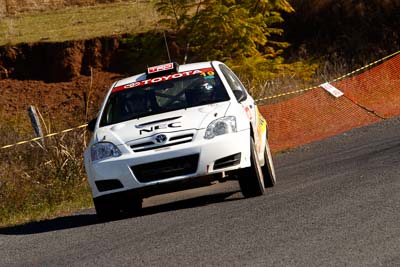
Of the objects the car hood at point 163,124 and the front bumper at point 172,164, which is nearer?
the front bumper at point 172,164

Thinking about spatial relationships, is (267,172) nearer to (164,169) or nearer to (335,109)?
(164,169)

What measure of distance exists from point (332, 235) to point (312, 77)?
24.9 m

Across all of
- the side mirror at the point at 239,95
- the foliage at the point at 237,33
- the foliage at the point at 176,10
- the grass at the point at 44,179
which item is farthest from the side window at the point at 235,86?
the foliage at the point at 176,10

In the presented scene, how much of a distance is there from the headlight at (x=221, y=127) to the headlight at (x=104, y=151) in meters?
0.98

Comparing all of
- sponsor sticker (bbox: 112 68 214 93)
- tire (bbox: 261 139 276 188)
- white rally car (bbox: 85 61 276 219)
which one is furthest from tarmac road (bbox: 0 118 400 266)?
sponsor sticker (bbox: 112 68 214 93)

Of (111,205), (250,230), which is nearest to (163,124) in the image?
(111,205)

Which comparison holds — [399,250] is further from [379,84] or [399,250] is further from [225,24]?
[225,24]

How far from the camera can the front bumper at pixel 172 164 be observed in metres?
12.7

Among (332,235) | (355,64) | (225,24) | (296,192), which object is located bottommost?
(355,64)

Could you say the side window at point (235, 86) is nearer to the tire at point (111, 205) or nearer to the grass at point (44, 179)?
the tire at point (111, 205)

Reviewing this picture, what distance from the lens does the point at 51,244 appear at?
11688 mm

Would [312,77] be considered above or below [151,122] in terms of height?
below

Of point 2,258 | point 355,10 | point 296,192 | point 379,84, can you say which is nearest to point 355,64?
point 355,10

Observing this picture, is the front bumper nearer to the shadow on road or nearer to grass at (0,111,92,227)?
the shadow on road
